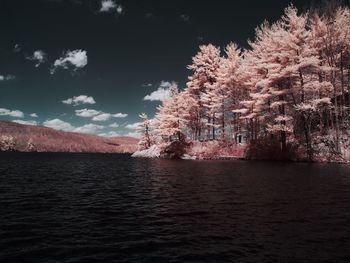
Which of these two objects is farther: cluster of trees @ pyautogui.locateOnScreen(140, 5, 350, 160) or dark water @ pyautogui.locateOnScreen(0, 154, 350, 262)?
cluster of trees @ pyautogui.locateOnScreen(140, 5, 350, 160)

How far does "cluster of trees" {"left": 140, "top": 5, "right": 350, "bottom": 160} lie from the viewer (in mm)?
40938

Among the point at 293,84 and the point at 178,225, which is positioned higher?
the point at 293,84

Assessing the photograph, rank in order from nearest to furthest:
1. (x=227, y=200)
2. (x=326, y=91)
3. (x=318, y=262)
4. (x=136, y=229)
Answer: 1. (x=318, y=262)
2. (x=136, y=229)
3. (x=227, y=200)
4. (x=326, y=91)

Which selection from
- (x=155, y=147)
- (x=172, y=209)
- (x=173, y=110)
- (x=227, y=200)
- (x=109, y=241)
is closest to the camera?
(x=109, y=241)

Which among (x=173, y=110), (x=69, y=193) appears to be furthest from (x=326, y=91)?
(x=69, y=193)

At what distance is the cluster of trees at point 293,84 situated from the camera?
40938 millimetres

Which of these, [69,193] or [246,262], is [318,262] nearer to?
[246,262]

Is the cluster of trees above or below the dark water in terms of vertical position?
above

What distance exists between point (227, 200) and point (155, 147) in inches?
2484

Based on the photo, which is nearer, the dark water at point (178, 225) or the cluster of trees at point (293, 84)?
the dark water at point (178, 225)

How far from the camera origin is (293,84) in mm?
44688

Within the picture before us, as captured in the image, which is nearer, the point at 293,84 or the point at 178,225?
the point at 178,225

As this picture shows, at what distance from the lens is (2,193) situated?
18.0 meters

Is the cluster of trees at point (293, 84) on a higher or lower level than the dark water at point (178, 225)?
higher
